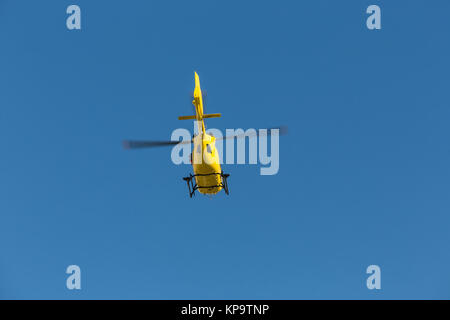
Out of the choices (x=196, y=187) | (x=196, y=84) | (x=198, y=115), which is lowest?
(x=196, y=187)

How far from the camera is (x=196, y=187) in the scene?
40219 millimetres

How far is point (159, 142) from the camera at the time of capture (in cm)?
3769

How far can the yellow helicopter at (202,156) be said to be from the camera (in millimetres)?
37688

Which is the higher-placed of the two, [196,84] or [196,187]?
[196,84]

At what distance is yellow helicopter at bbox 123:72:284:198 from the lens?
124 ft

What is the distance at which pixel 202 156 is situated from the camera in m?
37.5
